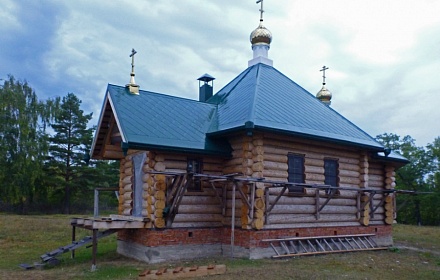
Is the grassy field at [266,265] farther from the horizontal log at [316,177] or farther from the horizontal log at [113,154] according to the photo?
the horizontal log at [113,154]

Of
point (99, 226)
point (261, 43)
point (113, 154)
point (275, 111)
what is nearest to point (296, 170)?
point (275, 111)

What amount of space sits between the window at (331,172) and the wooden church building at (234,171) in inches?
1.6

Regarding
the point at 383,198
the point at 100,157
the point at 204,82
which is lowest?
the point at 383,198

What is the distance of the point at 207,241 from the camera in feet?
48.4

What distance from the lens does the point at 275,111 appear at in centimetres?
1585

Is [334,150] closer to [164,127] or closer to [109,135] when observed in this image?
[164,127]

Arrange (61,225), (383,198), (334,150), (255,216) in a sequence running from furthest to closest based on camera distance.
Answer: (61,225), (383,198), (334,150), (255,216)

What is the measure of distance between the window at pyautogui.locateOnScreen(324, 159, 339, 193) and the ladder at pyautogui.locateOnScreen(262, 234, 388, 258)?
197cm

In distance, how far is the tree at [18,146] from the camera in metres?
38.3

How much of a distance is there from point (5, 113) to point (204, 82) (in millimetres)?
25253

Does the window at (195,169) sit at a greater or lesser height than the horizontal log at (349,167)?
lesser

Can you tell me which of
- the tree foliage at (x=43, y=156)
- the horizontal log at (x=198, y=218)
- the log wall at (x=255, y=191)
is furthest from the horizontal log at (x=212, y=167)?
the tree foliage at (x=43, y=156)

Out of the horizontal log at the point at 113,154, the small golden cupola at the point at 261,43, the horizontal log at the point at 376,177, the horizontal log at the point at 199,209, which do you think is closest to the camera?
the horizontal log at the point at 199,209

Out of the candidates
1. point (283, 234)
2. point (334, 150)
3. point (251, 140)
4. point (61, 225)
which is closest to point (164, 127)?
point (251, 140)
